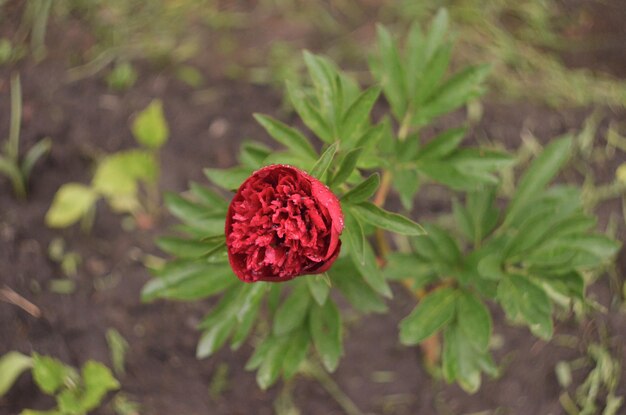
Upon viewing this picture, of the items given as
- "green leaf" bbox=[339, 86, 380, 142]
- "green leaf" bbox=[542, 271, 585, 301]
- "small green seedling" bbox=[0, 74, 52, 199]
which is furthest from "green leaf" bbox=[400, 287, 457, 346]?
"small green seedling" bbox=[0, 74, 52, 199]

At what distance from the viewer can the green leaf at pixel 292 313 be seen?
1.67m

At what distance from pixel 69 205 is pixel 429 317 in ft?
4.43

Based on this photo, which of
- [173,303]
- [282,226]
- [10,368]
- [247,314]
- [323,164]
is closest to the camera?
[282,226]

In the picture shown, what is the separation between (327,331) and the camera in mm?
1670

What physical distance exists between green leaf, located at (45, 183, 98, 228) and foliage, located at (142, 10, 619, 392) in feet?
2.47

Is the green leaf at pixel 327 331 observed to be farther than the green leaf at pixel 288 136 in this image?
Yes

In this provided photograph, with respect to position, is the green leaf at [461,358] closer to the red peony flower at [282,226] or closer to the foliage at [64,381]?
the red peony flower at [282,226]

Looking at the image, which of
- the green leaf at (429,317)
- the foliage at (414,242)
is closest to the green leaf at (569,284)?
the foliage at (414,242)

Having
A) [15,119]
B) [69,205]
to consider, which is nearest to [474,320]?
[69,205]

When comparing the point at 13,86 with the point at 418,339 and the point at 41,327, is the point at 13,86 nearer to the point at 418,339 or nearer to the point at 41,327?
the point at 41,327

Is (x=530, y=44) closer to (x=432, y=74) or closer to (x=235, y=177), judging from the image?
(x=432, y=74)

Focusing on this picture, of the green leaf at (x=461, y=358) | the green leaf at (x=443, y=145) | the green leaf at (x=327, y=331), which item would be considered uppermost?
the green leaf at (x=443, y=145)

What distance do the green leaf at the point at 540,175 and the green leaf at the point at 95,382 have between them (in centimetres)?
120

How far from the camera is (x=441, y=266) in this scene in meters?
1.68
